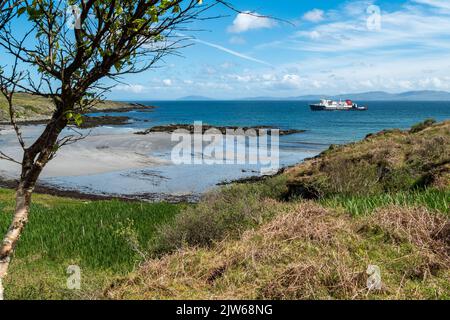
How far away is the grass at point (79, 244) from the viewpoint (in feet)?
23.7

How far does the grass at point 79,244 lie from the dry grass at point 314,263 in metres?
1.22

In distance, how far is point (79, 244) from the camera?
10.6 metres

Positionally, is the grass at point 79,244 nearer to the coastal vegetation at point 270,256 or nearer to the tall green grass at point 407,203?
the coastal vegetation at point 270,256

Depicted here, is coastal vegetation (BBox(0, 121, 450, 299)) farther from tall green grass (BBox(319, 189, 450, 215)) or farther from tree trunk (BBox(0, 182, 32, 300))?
tree trunk (BBox(0, 182, 32, 300))

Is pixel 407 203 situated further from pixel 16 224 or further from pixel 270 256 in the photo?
pixel 16 224

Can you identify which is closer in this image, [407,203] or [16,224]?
[16,224]

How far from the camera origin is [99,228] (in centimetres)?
1223

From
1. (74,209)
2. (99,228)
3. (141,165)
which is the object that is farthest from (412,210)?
(141,165)

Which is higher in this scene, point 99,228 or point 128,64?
point 128,64

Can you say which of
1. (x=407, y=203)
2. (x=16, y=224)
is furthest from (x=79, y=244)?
(x=407, y=203)

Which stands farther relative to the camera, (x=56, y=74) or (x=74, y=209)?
(x=74, y=209)

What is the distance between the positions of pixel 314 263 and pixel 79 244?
6832 millimetres
